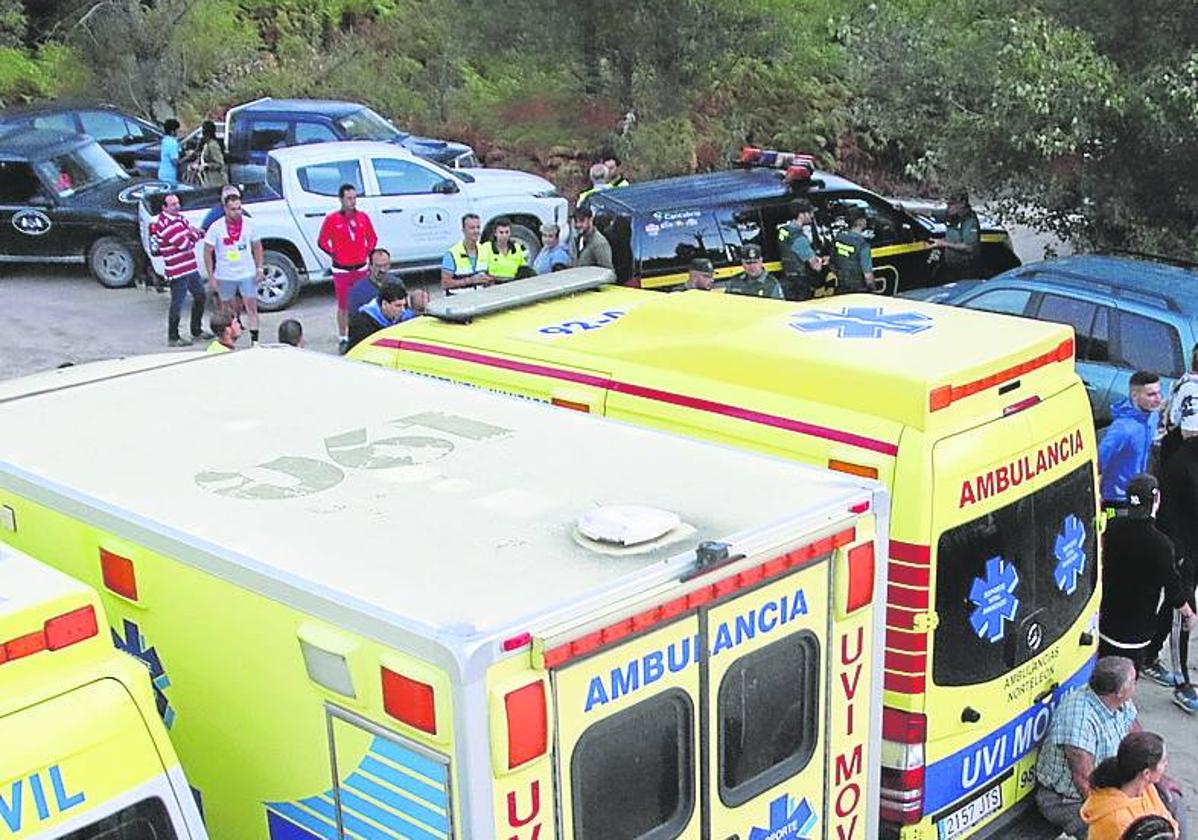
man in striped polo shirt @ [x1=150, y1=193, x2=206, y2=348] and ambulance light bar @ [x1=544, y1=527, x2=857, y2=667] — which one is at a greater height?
ambulance light bar @ [x1=544, y1=527, x2=857, y2=667]

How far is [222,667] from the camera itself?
3771mm

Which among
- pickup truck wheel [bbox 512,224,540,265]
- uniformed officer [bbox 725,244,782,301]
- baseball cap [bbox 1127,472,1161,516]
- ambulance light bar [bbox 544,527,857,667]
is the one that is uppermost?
ambulance light bar [bbox 544,527,857,667]

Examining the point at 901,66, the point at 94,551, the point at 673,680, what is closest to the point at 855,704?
the point at 673,680

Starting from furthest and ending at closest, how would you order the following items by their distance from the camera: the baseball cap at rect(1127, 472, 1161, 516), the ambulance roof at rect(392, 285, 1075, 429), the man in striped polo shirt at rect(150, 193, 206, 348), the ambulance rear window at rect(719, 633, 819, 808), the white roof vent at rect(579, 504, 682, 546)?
the man in striped polo shirt at rect(150, 193, 206, 348) → the baseball cap at rect(1127, 472, 1161, 516) → the ambulance roof at rect(392, 285, 1075, 429) → the ambulance rear window at rect(719, 633, 819, 808) → the white roof vent at rect(579, 504, 682, 546)

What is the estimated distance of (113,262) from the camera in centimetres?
1705

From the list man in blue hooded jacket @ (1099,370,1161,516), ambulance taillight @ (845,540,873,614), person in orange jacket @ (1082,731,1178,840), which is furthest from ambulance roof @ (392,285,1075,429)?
man in blue hooded jacket @ (1099,370,1161,516)

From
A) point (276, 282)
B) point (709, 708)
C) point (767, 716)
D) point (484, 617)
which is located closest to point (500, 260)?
point (276, 282)

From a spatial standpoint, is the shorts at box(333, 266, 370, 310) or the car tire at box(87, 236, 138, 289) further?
the car tire at box(87, 236, 138, 289)

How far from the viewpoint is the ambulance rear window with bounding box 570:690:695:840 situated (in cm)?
347

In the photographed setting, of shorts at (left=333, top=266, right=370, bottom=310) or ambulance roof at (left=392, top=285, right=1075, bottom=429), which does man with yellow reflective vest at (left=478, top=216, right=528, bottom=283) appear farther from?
ambulance roof at (left=392, top=285, right=1075, bottom=429)

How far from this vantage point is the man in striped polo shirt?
545 inches

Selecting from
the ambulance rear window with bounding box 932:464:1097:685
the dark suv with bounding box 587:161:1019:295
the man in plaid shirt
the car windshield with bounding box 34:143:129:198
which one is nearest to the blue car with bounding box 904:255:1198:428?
the dark suv with bounding box 587:161:1019:295

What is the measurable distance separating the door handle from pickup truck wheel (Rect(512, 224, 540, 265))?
37.7 feet

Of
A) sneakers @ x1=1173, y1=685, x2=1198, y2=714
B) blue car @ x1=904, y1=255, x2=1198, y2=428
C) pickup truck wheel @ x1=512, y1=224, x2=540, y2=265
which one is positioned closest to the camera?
sneakers @ x1=1173, y1=685, x2=1198, y2=714
